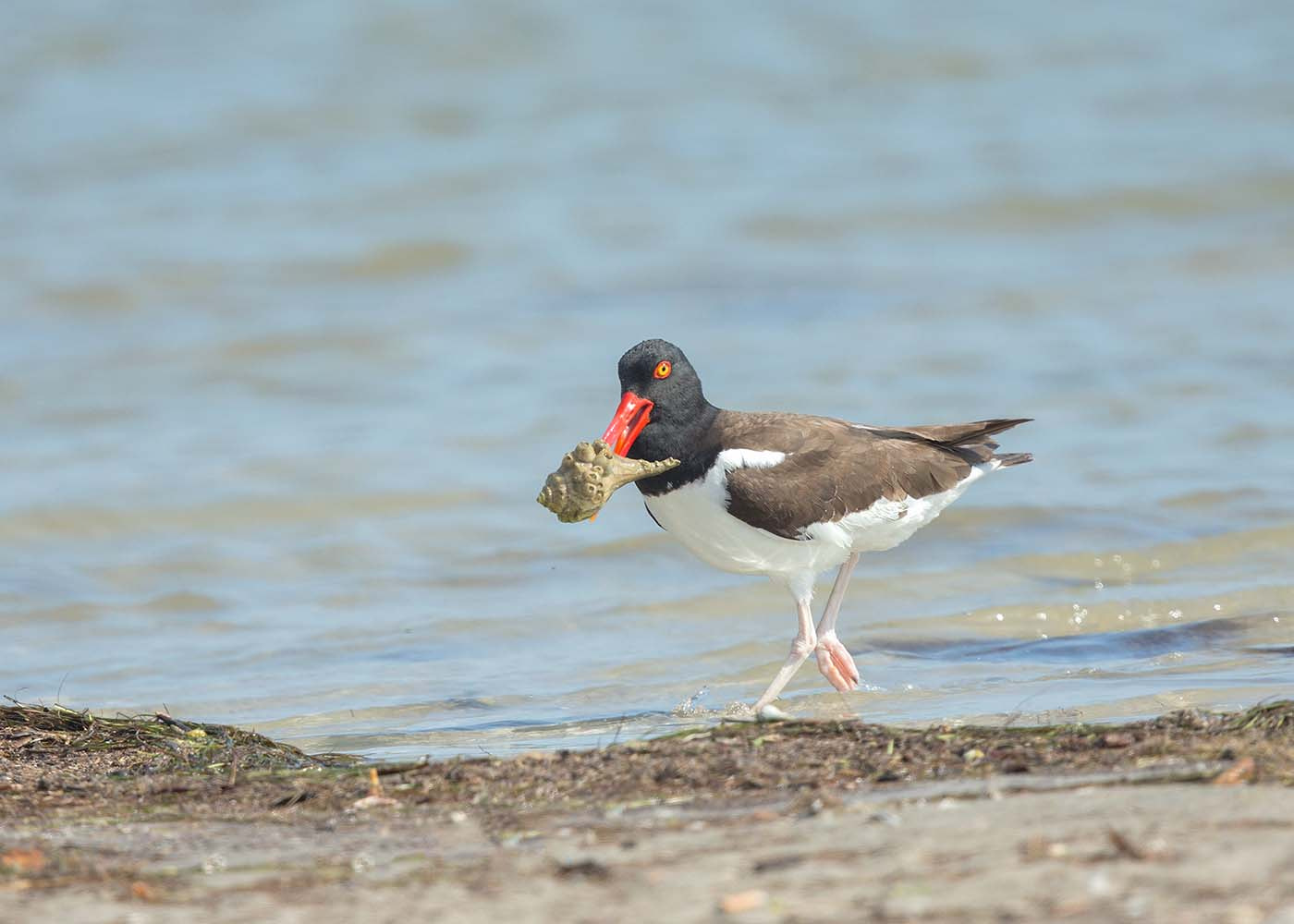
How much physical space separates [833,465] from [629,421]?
2.79 feet

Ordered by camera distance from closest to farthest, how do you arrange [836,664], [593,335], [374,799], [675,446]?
[374,799] → [675,446] → [836,664] → [593,335]

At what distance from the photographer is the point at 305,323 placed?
48.3 ft

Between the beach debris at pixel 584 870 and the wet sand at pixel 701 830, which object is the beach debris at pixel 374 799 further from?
the beach debris at pixel 584 870

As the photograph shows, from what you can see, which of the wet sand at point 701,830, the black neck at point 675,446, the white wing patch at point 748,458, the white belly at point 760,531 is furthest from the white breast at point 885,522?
the wet sand at point 701,830

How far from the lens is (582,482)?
6168mm

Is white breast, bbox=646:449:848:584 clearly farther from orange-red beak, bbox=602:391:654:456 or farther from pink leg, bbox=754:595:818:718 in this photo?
orange-red beak, bbox=602:391:654:456

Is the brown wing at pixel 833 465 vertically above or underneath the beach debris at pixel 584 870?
above

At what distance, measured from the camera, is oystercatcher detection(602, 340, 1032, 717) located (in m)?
6.47

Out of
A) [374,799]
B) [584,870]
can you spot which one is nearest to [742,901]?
[584,870]

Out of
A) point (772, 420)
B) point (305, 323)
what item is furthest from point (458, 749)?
point (305, 323)

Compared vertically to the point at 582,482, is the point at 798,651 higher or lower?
lower

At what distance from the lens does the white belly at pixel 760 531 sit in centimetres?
647

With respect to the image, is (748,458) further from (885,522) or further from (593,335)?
(593,335)

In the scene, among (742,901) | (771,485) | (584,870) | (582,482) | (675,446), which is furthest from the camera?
(675,446)
